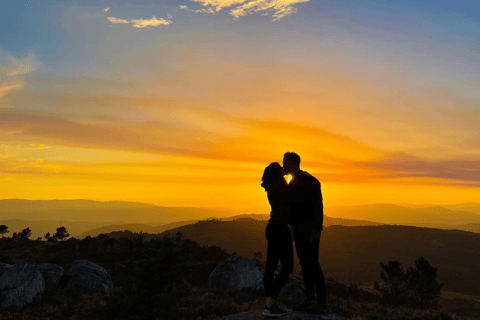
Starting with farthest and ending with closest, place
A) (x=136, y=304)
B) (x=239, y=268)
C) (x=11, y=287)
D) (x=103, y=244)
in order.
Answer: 1. (x=103, y=244)
2. (x=239, y=268)
3. (x=11, y=287)
4. (x=136, y=304)

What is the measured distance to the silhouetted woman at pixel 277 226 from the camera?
6438 millimetres

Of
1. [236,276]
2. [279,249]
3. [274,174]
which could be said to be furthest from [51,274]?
[274,174]

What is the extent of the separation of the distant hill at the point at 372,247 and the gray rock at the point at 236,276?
184 feet

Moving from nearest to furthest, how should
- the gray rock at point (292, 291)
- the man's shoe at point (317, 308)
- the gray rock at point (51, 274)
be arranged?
the man's shoe at point (317, 308), the gray rock at point (51, 274), the gray rock at point (292, 291)

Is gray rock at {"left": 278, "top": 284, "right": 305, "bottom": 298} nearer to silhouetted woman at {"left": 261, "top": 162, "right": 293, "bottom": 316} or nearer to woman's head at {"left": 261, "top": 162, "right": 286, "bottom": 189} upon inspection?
silhouetted woman at {"left": 261, "top": 162, "right": 293, "bottom": 316}

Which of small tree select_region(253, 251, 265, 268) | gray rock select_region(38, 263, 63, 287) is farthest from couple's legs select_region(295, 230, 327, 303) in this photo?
small tree select_region(253, 251, 265, 268)

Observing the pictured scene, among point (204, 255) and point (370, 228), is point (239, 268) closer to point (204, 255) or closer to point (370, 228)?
point (204, 255)

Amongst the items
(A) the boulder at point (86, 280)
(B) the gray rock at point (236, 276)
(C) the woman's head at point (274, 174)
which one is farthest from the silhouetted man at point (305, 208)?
(A) the boulder at point (86, 280)

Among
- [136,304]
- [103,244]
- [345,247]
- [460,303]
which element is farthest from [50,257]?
[345,247]

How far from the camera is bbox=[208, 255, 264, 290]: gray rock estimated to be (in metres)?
20.2

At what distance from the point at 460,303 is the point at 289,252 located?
51345 mm

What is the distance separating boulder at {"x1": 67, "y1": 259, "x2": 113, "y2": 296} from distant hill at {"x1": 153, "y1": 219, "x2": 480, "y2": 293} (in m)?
60.1

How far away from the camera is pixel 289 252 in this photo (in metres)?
6.71

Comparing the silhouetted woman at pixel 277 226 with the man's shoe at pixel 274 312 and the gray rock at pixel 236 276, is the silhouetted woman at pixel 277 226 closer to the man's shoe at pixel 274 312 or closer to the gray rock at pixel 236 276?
the man's shoe at pixel 274 312
